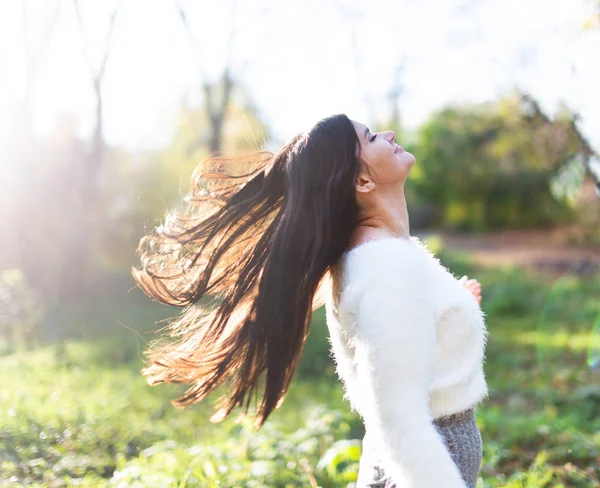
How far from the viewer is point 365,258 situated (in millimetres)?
1721

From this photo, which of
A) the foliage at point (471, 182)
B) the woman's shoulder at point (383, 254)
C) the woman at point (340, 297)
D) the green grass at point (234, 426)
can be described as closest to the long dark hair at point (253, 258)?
the woman at point (340, 297)

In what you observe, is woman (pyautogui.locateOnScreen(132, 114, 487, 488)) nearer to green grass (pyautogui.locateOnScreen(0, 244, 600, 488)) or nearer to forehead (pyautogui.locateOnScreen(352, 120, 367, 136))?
forehead (pyautogui.locateOnScreen(352, 120, 367, 136))

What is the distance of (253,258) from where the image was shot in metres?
2.06

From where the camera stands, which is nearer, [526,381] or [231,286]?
[231,286]

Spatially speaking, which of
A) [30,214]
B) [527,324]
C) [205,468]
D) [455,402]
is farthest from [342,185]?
[30,214]

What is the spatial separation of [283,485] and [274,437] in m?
0.61

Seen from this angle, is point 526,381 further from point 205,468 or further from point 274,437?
point 205,468

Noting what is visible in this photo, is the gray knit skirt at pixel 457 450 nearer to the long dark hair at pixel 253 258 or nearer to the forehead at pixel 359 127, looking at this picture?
the long dark hair at pixel 253 258

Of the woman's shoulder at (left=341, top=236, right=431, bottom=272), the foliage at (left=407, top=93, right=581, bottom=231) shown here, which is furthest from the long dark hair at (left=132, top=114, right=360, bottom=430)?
the foliage at (left=407, top=93, right=581, bottom=231)

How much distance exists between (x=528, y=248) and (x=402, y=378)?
75.7ft

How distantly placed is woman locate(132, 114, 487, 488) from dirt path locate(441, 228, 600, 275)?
1633 centimetres

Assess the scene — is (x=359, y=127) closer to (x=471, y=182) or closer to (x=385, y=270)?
(x=385, y=270)

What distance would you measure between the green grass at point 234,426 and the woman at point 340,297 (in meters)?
0.93

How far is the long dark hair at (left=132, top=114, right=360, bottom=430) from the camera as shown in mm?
1853
